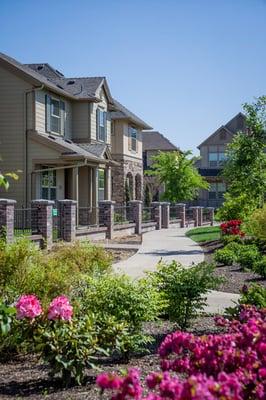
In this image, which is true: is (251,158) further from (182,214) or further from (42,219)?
(182,214)

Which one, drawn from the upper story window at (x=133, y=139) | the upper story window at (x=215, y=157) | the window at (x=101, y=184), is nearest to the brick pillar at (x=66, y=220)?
the window at (x=101, y=184)

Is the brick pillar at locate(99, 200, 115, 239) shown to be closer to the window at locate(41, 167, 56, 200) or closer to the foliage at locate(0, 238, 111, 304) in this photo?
the window at locate(41, 167, 56, 200)

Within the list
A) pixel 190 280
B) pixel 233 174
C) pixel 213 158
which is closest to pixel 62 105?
pixel 233 174

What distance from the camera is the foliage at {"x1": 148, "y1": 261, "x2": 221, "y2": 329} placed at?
682 cm

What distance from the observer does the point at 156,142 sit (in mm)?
57250

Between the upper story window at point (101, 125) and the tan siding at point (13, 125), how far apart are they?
6.50 metres

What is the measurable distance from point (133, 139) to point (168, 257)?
21.4 m

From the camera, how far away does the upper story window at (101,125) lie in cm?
3055

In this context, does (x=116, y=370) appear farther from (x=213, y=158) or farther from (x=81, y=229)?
(x=213, y=158)

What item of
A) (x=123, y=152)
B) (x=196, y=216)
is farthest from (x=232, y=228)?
(x=196, y=216)

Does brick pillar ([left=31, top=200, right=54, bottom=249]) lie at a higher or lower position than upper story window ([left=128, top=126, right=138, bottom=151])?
lower

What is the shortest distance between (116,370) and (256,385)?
2.81 metres

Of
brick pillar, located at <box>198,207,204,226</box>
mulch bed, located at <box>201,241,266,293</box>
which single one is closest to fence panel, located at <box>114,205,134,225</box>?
brick pillar, located at <box>198,207,204,226</box>

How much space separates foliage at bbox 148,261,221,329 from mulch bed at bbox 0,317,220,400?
53cm
